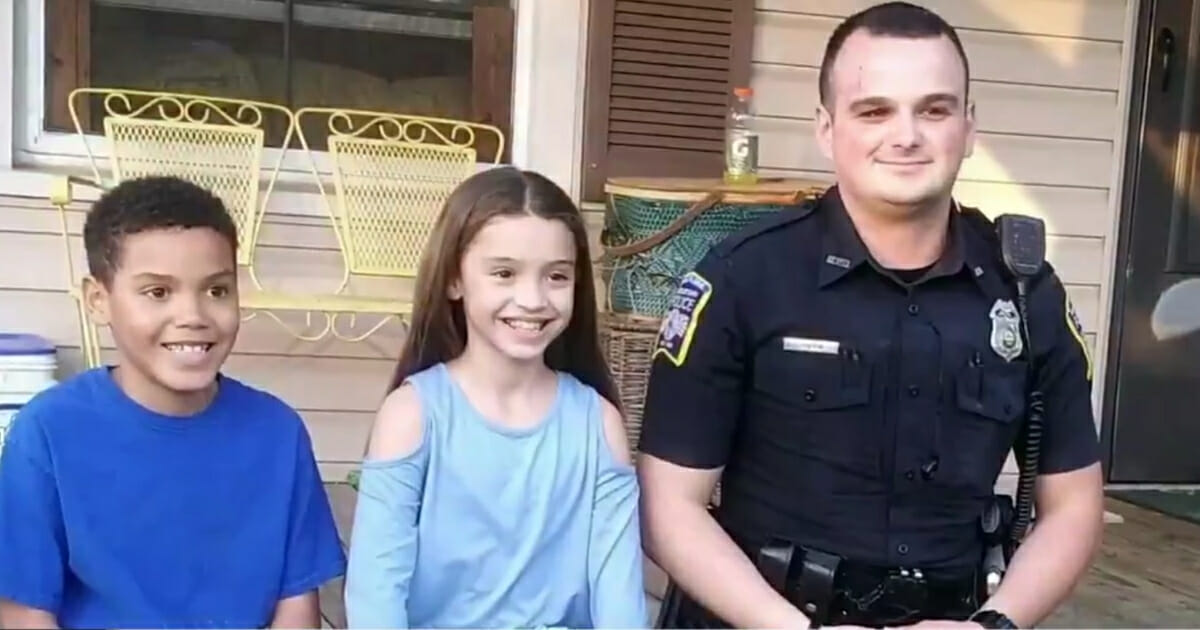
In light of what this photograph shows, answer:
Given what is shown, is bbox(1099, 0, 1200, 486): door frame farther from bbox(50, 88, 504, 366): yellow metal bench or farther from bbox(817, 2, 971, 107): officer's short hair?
bbox(817, 2, 971, 107): officer's short hair

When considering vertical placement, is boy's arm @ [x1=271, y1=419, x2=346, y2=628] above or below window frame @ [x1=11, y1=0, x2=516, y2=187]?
below

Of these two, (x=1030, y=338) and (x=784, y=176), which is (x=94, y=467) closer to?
(x=1030, y=338)

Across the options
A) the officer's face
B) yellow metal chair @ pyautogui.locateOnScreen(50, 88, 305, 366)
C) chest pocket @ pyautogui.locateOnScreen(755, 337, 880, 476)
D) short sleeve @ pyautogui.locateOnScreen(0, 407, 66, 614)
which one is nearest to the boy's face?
short sleeve @ pyautogui.locateOnScreen(0, 407, 66, 614)

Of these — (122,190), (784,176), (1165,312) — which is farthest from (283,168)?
(1165,312)

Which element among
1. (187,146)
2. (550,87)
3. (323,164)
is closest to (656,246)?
(550,87)

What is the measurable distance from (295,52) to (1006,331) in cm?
222

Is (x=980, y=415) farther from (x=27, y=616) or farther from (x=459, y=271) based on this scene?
(x=27, y=616)

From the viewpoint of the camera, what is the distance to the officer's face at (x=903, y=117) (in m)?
1.43

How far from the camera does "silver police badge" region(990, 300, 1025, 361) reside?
1.50 metres

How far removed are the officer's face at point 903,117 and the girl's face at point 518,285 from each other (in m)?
0.35

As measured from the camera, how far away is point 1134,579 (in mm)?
2947

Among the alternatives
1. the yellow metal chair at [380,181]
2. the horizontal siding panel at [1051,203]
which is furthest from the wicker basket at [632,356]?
the horizontal siding panel at [1051,203]

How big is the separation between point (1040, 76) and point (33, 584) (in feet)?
10.4

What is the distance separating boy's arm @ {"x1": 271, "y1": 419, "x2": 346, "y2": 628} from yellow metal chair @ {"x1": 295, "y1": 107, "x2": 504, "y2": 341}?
5.54 ft
